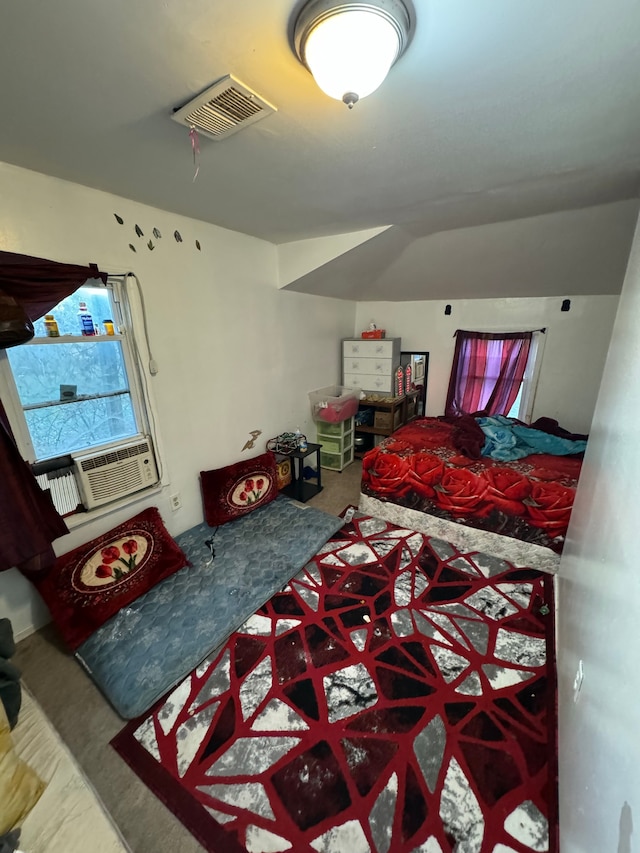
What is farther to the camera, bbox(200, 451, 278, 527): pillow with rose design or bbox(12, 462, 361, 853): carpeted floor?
bbox(200, 451, 278, 527): pillow with rose design

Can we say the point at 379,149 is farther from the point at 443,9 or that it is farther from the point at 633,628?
the point at 633,628

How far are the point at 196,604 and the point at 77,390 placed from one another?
1.50 metres

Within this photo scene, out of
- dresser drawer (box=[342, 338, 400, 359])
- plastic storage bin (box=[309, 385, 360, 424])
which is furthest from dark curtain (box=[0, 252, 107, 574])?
dresser drawer (box=[342, 338, 400, 359])

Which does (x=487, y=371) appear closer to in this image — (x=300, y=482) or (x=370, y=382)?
(x=370, y=382)

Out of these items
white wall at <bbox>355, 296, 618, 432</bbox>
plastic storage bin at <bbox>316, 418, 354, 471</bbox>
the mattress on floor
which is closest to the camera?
the mattress on floor

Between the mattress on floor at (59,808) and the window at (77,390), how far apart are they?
107 cm

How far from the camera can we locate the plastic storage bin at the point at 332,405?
367cm

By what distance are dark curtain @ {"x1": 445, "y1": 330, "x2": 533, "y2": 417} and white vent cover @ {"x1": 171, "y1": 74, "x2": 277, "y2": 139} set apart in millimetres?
3406

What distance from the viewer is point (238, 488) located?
2764 millimetres

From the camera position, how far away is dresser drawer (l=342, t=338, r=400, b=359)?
12.8 feet

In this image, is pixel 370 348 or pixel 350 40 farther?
pixel 370 348

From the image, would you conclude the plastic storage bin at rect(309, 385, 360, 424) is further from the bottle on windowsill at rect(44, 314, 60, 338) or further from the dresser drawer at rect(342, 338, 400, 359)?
the bottle on windowsill at rect(44, 314, 60, 338)

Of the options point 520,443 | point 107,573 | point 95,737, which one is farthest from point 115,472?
point 520,443

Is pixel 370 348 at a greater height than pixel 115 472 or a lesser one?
greater
